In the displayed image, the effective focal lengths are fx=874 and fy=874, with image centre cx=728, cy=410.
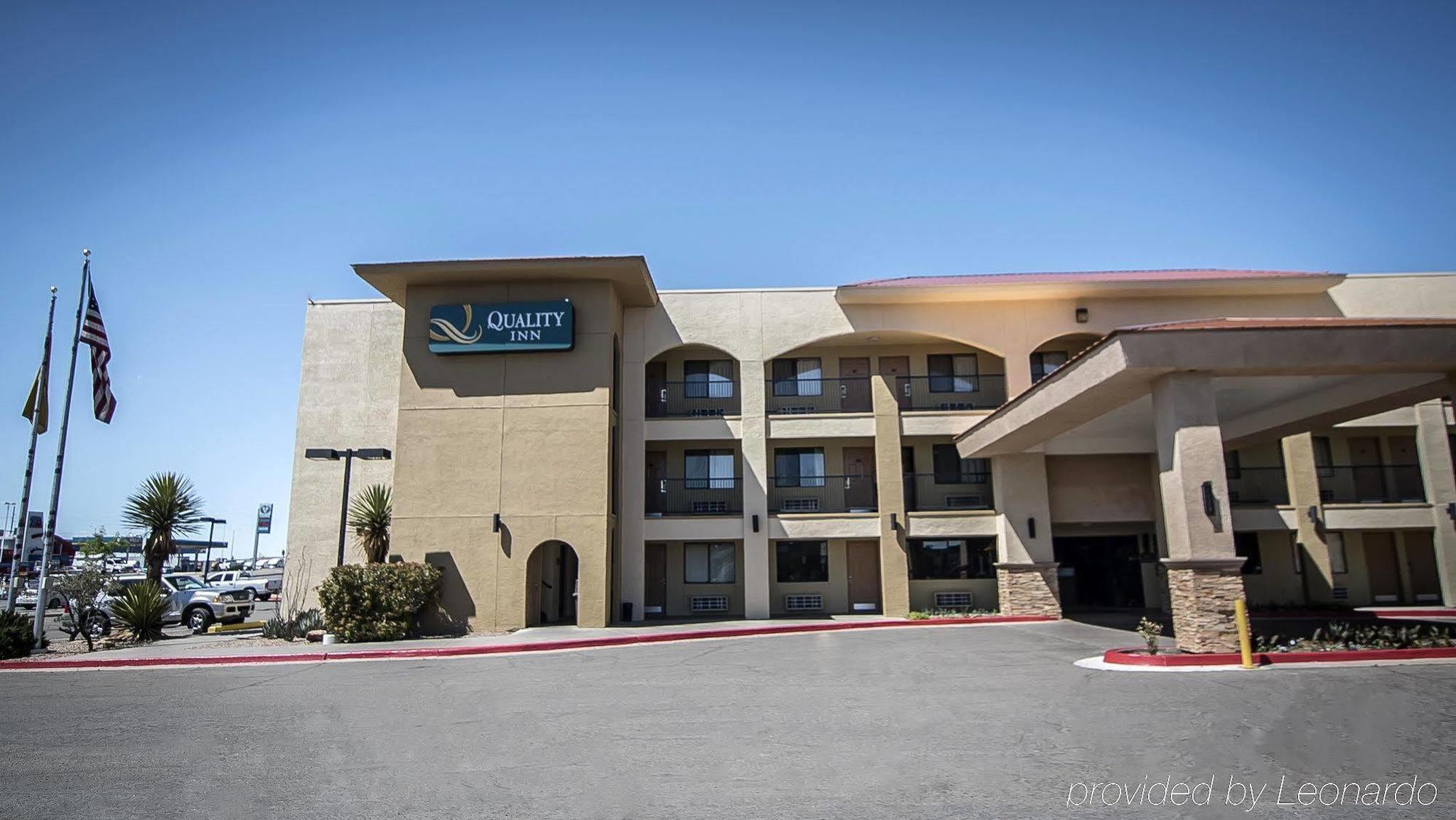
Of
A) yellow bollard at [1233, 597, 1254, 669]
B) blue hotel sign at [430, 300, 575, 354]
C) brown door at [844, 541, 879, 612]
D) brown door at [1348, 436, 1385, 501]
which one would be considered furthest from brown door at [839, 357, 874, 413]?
yellow bollard at [1233, 597, 1254, 669]

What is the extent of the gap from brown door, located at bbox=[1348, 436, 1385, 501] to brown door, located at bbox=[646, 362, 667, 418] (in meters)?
20.2

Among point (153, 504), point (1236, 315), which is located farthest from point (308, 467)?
point (1236, 315)

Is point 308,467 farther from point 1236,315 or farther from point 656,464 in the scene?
point 1236,315

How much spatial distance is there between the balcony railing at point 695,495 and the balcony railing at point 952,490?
5.38 metres

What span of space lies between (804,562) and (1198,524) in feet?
46.1

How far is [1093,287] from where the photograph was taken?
24078 mm

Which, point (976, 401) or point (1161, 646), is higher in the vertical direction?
point (976, 401)

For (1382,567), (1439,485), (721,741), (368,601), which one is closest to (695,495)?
(368,601)

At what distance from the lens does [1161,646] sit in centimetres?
1524

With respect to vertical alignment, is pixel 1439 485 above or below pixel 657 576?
above

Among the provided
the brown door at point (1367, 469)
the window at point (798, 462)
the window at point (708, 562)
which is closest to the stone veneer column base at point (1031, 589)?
the window at point (798, 462)

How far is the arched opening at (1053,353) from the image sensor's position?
26047mm

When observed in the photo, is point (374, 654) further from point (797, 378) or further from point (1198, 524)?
point (1198, 524)

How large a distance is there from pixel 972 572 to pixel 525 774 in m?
20.9
